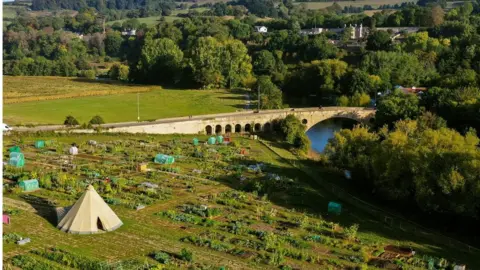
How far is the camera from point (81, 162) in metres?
45.4

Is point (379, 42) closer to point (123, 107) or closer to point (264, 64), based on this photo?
point (264, 64)

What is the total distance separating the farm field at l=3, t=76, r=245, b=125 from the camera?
73250 millimetres

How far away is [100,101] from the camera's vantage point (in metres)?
86.0

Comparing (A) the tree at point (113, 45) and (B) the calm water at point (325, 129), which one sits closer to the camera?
(B) the calm water at point (325, 129)

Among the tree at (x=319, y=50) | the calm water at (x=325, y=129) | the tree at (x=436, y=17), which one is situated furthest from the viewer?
the tree at (x=436, y=17)

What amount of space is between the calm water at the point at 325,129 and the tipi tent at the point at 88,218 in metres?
39.4

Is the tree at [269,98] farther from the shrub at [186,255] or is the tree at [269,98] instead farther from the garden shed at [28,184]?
the shrub at [186,255]

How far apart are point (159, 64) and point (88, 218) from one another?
269 ft

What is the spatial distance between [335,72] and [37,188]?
61.5 m

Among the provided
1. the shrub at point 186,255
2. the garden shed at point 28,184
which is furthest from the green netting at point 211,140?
the shrub at point 186,255

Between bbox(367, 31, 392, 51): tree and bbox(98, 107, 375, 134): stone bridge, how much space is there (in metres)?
38.7

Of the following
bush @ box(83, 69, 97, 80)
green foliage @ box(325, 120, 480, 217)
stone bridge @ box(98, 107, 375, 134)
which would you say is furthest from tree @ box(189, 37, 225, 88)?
green foliage @ box(325, 120, 480, 217)

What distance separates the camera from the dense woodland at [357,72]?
3688 centimetres

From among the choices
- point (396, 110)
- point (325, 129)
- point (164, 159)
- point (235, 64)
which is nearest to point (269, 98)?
point (325, 129)
